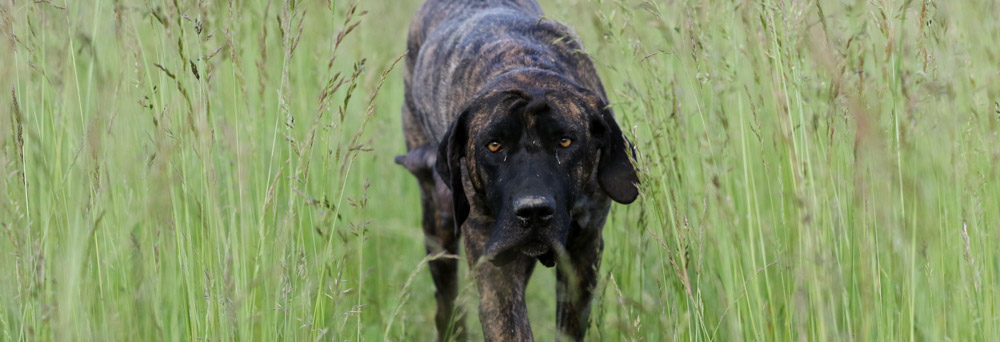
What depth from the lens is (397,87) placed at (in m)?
6.64

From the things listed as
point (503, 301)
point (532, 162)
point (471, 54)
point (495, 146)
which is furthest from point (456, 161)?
point (471, 54)

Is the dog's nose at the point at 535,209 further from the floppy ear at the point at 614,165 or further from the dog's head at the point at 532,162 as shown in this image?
the floppy ear at the point at 614,165

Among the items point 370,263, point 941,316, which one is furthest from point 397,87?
point 941,316

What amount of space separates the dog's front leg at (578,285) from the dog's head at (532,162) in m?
0.29

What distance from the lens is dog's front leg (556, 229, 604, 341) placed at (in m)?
3.33

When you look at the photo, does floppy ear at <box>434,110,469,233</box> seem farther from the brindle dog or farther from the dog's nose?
the dog's nose

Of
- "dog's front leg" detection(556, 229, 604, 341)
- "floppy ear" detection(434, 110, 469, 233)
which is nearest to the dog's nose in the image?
"floppy ear" detection(434, 110, 469, 233)

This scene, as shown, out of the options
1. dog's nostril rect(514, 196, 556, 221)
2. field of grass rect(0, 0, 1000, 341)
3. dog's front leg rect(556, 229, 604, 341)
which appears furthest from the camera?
dog's front leg rect(556, 229, 604, 341)

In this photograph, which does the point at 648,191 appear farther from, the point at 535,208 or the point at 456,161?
the point at 456,161

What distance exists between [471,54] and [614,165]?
44.6 inches

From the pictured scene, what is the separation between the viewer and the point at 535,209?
261 cm

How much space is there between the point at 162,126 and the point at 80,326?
0.49 metres

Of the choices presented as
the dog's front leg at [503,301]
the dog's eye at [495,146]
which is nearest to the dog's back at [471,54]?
the dog's eye at [495,146]

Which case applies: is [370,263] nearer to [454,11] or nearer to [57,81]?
[454,11]
